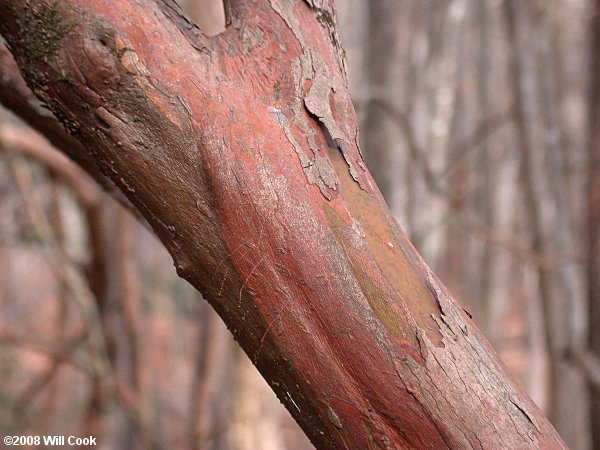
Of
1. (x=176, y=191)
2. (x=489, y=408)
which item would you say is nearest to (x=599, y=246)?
(x=489, y=408)

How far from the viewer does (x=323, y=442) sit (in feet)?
1.95

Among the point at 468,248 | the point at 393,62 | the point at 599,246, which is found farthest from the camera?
the point at 468,248

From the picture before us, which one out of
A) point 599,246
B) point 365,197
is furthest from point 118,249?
point 365,197

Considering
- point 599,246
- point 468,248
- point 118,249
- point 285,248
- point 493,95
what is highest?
point 493,95

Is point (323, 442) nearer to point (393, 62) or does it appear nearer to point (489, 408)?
point (489, 408)

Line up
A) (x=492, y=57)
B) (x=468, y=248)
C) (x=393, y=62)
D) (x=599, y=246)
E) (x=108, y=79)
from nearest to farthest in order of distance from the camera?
(x=108, y=79)
(x=599, y=246)
(x=393, y=62)
(x=492, y=57)
(x=468, y=248)

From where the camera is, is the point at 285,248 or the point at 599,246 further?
the point at 599,246

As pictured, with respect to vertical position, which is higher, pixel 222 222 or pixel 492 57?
pixel 492 57

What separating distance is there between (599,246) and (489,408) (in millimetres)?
2021

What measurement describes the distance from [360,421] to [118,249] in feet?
6.46

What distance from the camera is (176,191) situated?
0.56m

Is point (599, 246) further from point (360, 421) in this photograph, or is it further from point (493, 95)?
point (493, 95)

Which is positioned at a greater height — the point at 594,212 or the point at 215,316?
the point at 594,212

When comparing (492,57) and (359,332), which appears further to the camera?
(492,57)
